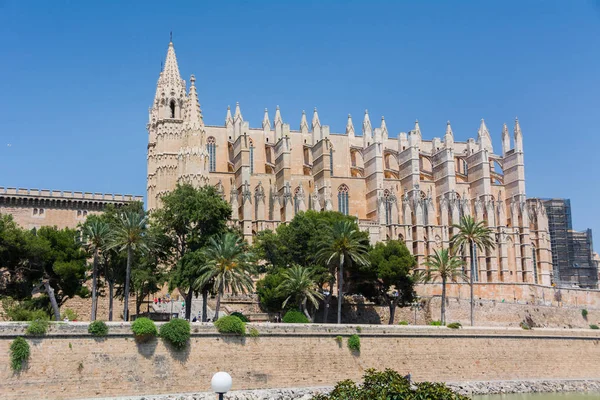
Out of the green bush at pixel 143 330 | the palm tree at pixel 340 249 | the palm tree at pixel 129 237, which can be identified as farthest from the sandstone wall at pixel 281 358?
the palm tree at pixel 129 237

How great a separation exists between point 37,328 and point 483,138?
194 ft

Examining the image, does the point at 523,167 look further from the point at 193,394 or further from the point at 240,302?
the point at 193,394

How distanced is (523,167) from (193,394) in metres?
52.1

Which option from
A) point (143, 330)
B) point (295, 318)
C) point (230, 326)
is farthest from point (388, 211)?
point (143, 330)

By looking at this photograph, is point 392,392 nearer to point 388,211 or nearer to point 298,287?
point 298,287

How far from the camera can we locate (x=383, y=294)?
170 ft

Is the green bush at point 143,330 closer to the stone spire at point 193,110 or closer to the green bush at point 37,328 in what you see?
the green bush at point 37,328

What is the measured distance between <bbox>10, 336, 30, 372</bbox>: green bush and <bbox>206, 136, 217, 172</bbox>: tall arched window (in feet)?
134

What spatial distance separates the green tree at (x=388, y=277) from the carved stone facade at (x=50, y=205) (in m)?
23.3

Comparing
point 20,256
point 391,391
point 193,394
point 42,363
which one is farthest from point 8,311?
point 391,391

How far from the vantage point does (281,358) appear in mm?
35781

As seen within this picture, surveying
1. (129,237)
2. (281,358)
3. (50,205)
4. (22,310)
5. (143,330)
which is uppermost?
(50,205)

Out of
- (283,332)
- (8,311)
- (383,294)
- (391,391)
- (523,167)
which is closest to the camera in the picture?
(391,391)

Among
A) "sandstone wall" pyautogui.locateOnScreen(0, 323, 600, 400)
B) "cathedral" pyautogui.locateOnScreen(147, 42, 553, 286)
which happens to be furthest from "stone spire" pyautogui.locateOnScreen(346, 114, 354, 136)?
"sandstone wall" pyautogui.locateOnScreen(0, 323, 600, 400)
